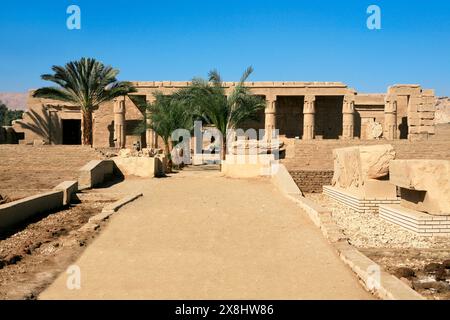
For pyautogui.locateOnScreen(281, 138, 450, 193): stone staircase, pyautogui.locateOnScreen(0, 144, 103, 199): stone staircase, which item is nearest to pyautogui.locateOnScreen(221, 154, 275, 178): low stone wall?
pyautogui.locateOnScreen(281, 138, 450, 193): stone staircase

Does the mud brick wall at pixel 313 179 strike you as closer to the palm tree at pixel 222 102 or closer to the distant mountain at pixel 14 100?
the palm tree at pixel 222 102

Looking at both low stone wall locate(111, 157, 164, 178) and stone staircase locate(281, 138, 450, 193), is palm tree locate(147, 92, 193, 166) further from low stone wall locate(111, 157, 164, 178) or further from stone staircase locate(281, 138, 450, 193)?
stone staircase locate(281, 138, 450, 193)

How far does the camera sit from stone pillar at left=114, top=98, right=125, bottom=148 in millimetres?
24016

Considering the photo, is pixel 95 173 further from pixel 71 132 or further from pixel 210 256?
pixel 71 132

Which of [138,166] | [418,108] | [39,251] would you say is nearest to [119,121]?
[138,166]

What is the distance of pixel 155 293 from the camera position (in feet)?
14.2

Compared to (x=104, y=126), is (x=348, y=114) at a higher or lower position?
higher

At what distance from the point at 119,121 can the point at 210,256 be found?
63.8 ft

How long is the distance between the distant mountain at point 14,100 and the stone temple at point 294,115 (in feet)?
359

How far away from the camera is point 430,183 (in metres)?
8.54

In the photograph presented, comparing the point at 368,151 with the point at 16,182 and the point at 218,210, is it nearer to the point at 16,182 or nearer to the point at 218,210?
the point at 218,210

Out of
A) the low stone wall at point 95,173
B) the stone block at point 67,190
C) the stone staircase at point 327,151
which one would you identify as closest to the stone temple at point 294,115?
the stone staircase at point 327,151

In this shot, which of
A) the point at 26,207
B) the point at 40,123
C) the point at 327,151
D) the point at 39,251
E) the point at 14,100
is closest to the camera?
the point at 39,251
